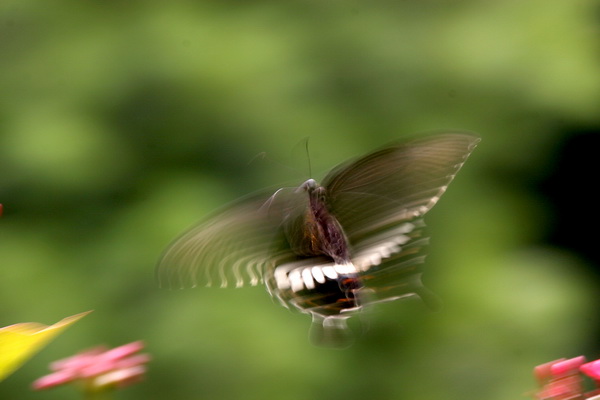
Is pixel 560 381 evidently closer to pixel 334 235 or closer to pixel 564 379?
pixel 564 379

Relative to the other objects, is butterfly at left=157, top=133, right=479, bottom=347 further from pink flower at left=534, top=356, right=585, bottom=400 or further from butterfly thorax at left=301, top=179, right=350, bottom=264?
pink flower at left=534, top=356, right=585, bottom=400

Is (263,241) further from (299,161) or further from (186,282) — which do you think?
(299,161)

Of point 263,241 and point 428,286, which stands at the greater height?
point 263,241

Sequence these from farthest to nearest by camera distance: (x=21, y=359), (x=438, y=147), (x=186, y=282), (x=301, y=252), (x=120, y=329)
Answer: (x=120, y=329) < (x=301, y=252) < (x=438, y=147) < (x=186, y=282) < (x=21, y=359)

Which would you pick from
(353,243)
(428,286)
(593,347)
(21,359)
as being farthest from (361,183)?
(593,347)

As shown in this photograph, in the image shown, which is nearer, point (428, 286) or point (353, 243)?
point (353, 243)

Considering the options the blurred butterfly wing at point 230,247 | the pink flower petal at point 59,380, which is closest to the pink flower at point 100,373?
the pink flower petal at point 59,380

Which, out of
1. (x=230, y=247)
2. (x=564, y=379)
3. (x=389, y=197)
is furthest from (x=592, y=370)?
(x=230, y=247)
